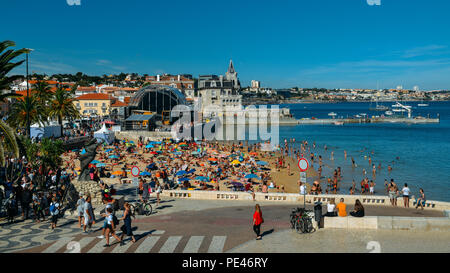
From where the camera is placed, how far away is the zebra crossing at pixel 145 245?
10.9 metres

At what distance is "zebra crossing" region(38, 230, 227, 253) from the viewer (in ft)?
35.7

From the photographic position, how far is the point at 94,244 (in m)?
11.5

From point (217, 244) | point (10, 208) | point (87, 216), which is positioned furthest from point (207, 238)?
point (10, 208)

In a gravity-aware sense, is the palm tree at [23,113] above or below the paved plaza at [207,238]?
above

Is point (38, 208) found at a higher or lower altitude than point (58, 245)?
higher

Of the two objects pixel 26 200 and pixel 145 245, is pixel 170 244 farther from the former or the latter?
pixel 26 200

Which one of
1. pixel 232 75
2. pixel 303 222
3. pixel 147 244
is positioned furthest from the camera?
pixel 232 75

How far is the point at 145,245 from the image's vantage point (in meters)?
11.3

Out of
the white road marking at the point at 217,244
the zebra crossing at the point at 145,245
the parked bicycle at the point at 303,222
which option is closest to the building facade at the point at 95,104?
the zebra crossing at the point at 145,245

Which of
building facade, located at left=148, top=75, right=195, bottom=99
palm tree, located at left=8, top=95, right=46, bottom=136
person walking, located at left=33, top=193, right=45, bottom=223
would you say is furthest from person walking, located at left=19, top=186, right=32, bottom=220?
building facade, located at left=148, top=75, right=195, bottom=99

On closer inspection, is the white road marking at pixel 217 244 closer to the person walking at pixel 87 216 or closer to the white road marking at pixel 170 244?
the white road marking at pixel 170 244
